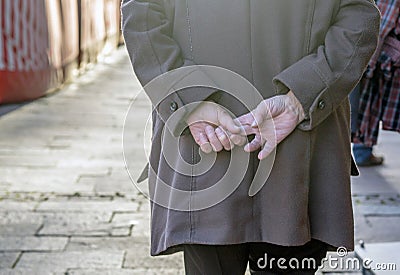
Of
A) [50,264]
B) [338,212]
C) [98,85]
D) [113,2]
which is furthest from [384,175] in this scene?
[113,2]

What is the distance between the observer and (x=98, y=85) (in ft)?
29.3

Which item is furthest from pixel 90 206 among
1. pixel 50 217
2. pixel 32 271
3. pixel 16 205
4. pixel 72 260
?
pixel 32 271

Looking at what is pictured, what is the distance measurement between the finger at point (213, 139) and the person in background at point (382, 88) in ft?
6.98

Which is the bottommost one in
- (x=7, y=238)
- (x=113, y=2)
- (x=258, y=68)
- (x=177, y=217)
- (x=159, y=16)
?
(x=113, y=2)

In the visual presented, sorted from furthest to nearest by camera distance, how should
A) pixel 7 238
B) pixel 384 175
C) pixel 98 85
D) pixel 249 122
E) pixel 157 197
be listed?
pixel 98 85 < pixel 384 175 < pixel 7 238 < pixel 157 197 < pixel 249 122

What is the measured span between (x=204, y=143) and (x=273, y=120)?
0.62 feet

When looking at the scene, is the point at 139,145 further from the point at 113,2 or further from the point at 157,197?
the point at 113,2

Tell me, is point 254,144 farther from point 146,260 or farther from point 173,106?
point 146,260

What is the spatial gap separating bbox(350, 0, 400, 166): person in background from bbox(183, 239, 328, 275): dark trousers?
6.59ft

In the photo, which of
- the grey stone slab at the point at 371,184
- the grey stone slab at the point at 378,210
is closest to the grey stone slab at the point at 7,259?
the grey stone slab at the point at 378,210

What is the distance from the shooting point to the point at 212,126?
168cm

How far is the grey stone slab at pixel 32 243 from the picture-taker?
3.14 metres

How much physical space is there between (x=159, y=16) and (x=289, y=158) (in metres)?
0.50

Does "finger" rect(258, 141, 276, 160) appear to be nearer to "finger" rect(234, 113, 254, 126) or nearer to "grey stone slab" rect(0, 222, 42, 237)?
"finger" rect(234, 113, 254, 126)
